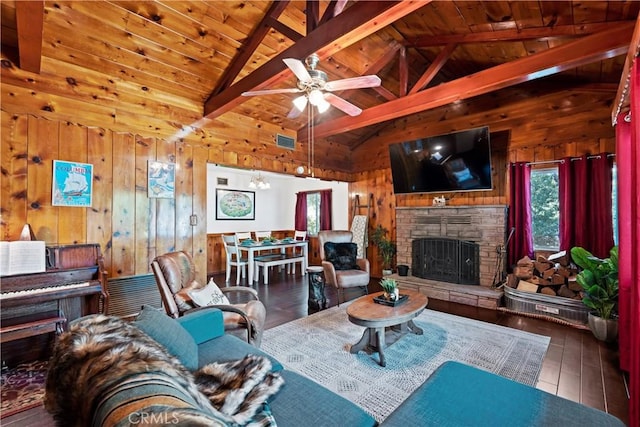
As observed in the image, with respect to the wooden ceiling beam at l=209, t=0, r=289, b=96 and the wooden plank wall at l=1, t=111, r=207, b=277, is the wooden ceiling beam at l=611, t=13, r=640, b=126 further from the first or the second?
the wooden plank wall at l=1, t=111, r=207, b=277

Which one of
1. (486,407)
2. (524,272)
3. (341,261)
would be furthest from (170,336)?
(524,272)

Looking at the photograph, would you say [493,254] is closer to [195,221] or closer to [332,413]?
[332,413]

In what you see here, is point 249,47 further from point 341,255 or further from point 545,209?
point 545,209

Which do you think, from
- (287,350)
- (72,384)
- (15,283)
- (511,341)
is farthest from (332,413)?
(15,283)

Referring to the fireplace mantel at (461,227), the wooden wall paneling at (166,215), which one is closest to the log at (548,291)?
the fireplace mantel at (461,227)

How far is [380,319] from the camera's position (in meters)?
2.45

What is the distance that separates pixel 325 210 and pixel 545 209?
4690mm

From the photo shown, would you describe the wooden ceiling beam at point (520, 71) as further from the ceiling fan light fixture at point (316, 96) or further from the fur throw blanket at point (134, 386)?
the fur throw blanket at point (134, 386)

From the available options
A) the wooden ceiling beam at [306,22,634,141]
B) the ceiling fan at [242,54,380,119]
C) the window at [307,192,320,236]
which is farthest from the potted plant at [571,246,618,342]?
the window at [307,192,320,236]

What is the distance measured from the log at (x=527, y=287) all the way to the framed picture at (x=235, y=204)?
6.24m

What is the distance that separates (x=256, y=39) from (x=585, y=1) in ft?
10.3

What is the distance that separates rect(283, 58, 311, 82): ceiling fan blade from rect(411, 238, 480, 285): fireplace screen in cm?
377

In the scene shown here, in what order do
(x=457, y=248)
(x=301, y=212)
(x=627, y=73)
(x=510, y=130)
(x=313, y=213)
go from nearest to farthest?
(x=627, y=73), (x=510, y=130), (x=457, y=248), (x=313, y=213), (x=301, y=212)

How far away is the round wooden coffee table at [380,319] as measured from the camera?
2.48m
